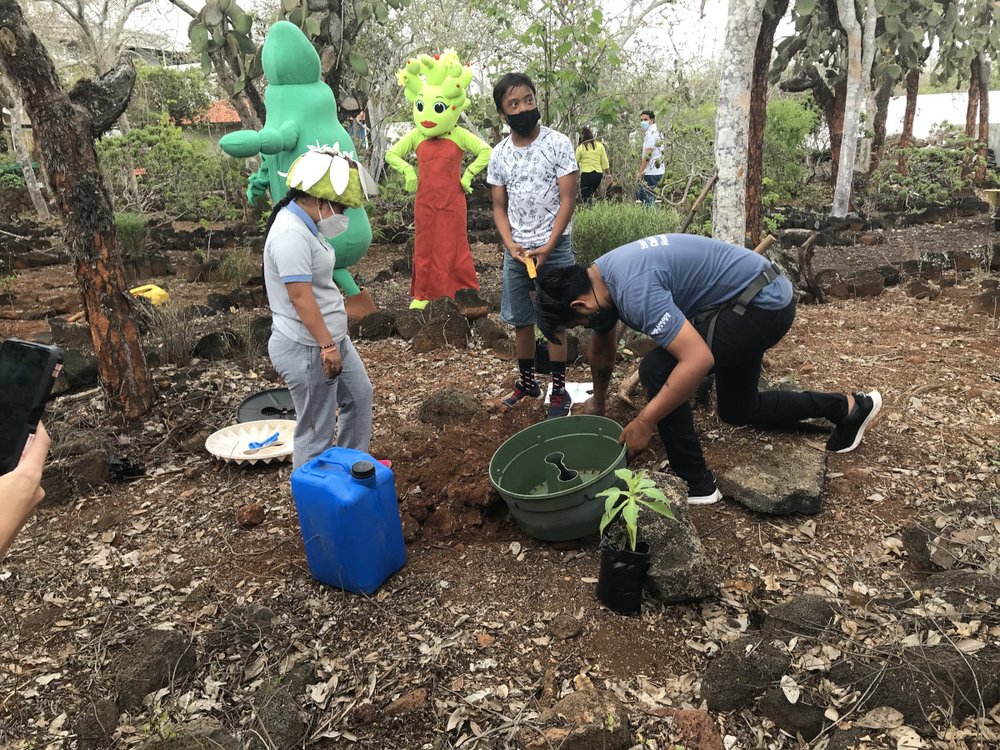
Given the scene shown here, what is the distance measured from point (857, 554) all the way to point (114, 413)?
3.74 m

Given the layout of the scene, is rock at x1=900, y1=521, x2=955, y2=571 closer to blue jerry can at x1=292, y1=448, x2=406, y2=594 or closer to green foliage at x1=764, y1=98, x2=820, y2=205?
blue jerry can at x1=292, y1=448, x2=406, y2=594

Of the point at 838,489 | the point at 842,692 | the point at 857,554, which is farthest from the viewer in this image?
the point at 838,489

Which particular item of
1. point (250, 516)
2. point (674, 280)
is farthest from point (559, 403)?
point (250, 516)

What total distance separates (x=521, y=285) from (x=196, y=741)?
8.26 feet

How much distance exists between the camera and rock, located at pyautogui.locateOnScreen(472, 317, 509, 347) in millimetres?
4941

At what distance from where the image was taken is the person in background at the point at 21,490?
126 centimetres

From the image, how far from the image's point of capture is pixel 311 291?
249 cm

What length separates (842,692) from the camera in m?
1.88

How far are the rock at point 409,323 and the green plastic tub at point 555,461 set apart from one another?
98.8 inches

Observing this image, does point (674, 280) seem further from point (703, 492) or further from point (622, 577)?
point (622, 577)

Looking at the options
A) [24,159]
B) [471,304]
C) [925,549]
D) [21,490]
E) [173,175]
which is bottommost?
[925,549]

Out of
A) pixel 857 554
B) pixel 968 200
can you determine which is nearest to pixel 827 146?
pixel 968 200

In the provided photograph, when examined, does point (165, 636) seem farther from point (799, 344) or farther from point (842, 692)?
point (799, 344)

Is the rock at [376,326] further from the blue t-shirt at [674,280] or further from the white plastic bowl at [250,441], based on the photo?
the blue t-shirt at [674,280]
